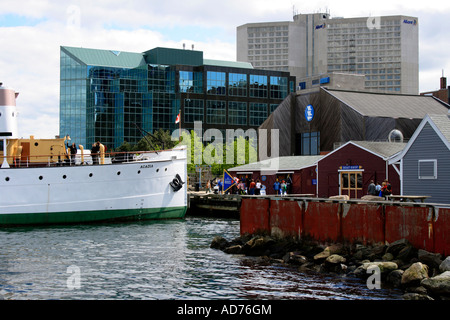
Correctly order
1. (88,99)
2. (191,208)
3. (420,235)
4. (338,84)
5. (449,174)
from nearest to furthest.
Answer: (420,235) < (449,174) < (191,208) < (338,84) < (88,99)

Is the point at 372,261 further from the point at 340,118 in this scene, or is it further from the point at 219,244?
the point at 340,118

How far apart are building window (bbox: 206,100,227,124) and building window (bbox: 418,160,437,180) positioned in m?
81.6

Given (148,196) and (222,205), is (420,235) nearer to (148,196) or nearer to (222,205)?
(148,196)

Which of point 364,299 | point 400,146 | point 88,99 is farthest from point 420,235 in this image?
point 88,99

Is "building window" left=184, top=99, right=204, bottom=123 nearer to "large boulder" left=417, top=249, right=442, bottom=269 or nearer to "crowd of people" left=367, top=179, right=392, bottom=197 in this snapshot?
"crowd of people" left=367, top=179, right=392, bottom=197

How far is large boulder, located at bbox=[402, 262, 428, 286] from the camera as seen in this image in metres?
16.4

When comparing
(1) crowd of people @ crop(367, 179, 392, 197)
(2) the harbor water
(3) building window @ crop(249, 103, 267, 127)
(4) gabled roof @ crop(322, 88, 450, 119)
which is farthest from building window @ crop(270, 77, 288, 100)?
(2) the harbor water

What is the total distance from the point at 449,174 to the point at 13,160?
25.6 meters

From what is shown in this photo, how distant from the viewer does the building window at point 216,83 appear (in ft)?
355

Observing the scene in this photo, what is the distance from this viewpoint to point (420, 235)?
18469mm

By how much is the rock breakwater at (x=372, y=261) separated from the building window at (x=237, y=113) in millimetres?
85967

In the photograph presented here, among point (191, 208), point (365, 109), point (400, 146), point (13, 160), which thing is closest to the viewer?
point (13, 160)

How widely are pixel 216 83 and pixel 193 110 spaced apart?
704 cm

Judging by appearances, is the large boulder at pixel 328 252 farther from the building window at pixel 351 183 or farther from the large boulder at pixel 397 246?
the building window at pixel 351 183
